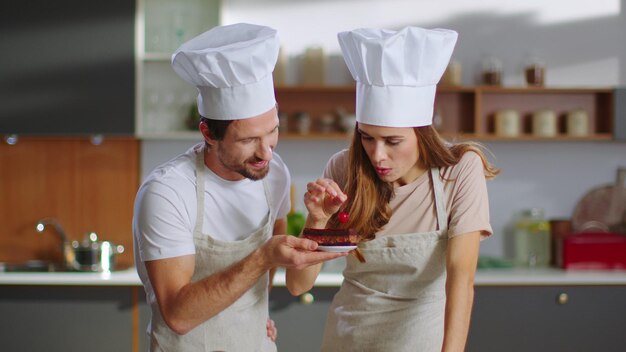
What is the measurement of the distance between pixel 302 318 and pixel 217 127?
5.97 feet

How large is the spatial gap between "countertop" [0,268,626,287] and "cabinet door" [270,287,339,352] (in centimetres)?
8

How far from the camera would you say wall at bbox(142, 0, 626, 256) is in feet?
14.5

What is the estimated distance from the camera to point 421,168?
2.30 meters

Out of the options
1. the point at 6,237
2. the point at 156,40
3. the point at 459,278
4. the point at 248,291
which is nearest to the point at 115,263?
the point at 6,237

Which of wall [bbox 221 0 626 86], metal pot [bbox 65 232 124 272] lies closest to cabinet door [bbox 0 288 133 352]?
metal pot [bbox 65 232 124 272]

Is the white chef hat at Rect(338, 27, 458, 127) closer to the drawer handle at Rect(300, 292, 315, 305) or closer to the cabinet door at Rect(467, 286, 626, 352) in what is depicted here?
the drawer handle at Rect(300, 292, 315, 305)

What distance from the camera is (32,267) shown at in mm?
4273

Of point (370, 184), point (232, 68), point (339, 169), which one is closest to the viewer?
point (232, 68)

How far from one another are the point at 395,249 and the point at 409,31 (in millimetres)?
578

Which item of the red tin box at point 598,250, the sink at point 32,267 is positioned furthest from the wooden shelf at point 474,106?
the sink at point 32,267

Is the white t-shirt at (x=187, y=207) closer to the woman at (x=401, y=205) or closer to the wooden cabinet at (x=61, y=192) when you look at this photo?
the woman at (x=401, y=205)

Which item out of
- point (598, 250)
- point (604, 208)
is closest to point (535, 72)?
point (604, 208)

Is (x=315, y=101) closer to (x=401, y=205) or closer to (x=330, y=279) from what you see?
(x=330, y=279)

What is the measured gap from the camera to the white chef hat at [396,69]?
2.10m
